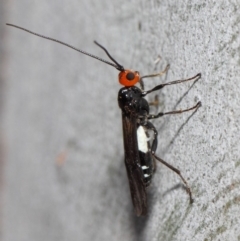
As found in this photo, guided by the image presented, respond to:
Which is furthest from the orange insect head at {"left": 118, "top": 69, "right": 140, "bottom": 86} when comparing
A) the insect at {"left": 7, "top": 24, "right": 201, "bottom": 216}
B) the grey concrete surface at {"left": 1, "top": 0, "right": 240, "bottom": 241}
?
the grey concrete surface at {"left": 1, "top": 0, "right": 240, "bottom": 241}

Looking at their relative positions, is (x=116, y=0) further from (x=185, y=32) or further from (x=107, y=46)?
(x=185, y=32)

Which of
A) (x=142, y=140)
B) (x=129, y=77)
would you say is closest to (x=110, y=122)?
(x=142, y=140)

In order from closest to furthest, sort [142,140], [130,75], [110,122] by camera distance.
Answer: [130,75], [142,140], [110,122]

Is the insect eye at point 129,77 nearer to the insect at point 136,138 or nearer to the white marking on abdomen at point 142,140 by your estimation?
the insect at point 136,138

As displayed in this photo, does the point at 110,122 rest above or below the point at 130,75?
below

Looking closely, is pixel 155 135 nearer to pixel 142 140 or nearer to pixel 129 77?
pixel 142 140

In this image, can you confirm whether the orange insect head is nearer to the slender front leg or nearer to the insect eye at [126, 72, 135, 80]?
the insect eye at [126, 72, 135, 80]
